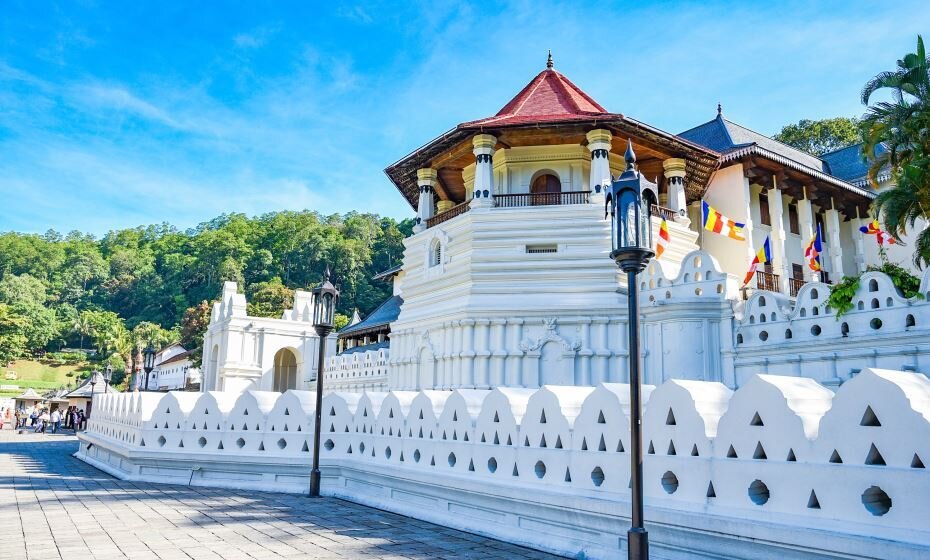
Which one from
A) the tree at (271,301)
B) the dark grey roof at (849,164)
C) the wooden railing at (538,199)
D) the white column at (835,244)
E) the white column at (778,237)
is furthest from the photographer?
the tree at (271,301)

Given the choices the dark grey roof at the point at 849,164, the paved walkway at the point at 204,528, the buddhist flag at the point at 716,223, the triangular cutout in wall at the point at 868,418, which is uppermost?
the dark grey roof at the point at 849,164

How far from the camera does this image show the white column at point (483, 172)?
20344mm

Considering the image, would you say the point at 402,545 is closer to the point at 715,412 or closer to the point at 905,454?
the point at 715,412

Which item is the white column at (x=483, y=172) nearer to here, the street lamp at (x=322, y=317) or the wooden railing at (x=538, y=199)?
the wooden railing at (x=538, y=199)

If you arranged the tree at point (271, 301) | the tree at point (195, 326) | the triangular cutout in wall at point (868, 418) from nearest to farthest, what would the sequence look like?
the triangular cutout in wall at point (868, 418) → the tree at point (271, 301) → the tree at point (195, 326)

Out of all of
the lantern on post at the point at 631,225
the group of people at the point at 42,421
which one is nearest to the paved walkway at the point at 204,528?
the lantern on post at the point at 631,225

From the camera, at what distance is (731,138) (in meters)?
27.4

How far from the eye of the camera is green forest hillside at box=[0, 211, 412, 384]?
75.8 m

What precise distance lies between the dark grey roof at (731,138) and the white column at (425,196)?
11.2m

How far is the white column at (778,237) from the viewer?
962 inches

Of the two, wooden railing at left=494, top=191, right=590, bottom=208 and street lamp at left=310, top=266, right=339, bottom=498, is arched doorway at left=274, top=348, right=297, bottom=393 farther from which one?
street lamp at left=310, top=266, right=339, bottom=498

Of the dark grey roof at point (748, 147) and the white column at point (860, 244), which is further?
the white column at point (860, 244)

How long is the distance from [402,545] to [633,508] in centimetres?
282

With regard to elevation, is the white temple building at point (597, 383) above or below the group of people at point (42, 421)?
above
